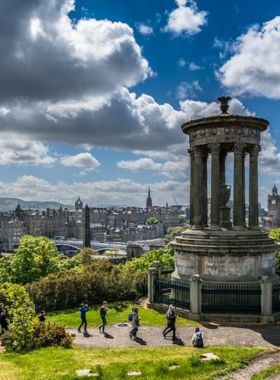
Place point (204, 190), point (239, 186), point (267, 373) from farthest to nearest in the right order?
point (204, 190), point (239, 186), point (267, 373)

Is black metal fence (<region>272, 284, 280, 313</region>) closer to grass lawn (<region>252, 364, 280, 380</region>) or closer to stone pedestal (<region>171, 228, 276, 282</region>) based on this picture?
stone pedestal (<region>171, 228, 276, 282</region>)

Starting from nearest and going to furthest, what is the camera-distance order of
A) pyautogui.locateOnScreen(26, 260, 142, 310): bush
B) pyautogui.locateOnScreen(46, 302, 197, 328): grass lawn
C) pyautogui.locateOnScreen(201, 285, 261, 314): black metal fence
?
pyautogui.locateOnScreen(46, 302, 197, 328): grass lawn → pyautogui.locateOnScreen(201, 285, 261, 314): black metal fence → pyautogui.locateOnScreen(26, 260, 142, 310): bush

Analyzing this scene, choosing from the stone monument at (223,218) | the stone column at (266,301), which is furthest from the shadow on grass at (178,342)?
the stone monument at (223,218)

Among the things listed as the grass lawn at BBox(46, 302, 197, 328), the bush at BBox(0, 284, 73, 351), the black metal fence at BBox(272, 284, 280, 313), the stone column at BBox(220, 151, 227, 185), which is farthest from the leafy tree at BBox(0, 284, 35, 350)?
the stone column at BBox(220, 151, 227, 185)

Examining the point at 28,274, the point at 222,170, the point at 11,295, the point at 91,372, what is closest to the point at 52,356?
the point at 91,372

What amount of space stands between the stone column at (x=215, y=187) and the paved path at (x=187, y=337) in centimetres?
702

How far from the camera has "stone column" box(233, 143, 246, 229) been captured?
26891 mm

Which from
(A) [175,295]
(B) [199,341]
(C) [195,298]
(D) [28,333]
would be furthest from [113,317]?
(B) [199,341]

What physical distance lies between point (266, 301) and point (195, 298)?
363 cm

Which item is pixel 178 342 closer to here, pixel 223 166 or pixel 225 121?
pixel 225 121

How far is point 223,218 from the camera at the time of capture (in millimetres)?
28953

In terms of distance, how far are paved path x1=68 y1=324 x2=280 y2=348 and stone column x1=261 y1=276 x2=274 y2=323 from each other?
68 cm

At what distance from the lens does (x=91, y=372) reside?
555 inches

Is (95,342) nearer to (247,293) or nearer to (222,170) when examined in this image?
(247,293)
